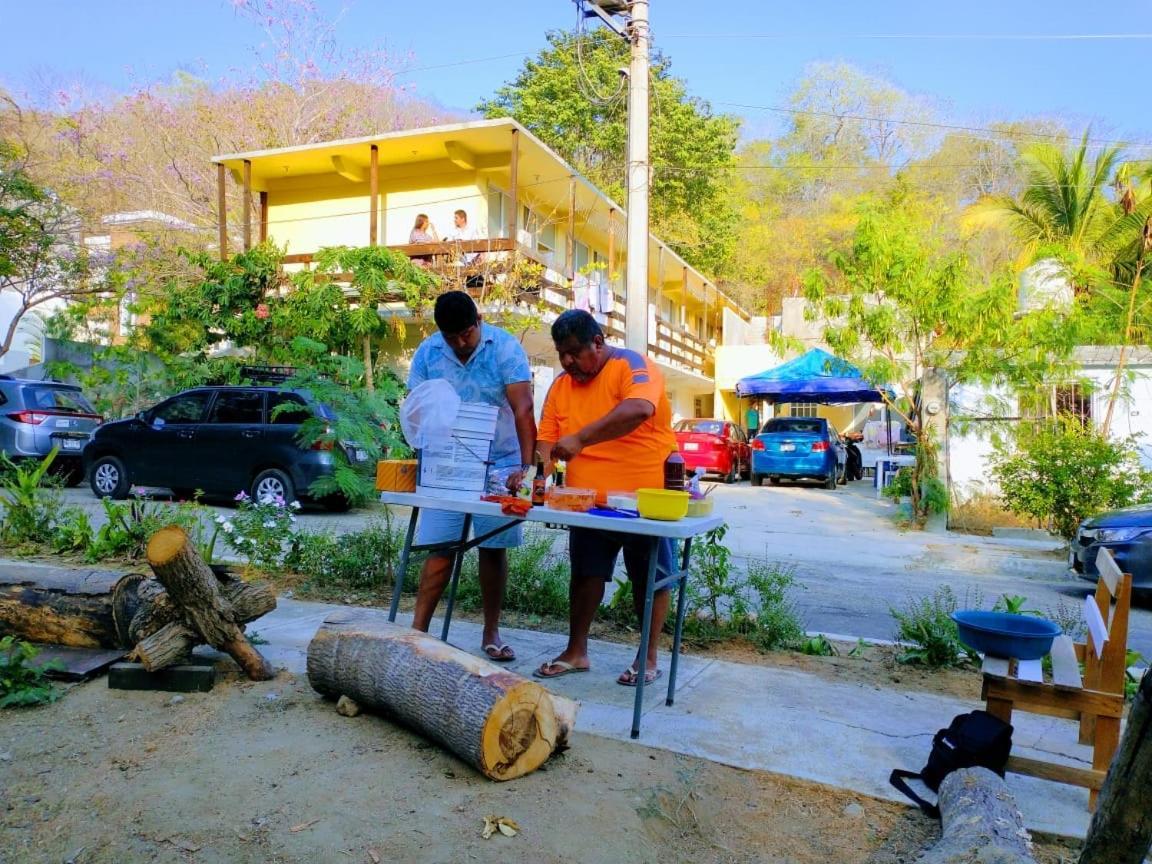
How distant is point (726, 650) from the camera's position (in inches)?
202

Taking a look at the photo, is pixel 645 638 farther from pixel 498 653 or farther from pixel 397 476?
pixel 397 476

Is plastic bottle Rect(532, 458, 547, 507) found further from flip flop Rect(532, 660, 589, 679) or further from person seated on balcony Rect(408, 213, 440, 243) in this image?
person seated on balcony Rect(408, 213, 440, 243)

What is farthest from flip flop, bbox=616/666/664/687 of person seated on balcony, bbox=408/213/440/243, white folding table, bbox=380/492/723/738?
person seated on balcony, bbox=408/213/440/243

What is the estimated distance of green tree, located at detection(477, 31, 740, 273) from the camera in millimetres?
→ 28078

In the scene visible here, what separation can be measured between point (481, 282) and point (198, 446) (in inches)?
247

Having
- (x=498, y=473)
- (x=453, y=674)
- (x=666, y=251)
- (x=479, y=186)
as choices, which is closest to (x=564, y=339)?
(x=498, y=473)

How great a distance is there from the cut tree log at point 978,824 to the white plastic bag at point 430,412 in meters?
2.49

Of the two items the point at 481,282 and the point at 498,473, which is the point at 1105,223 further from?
the point at 498,473

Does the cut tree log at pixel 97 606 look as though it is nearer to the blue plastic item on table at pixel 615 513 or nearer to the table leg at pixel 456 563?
the table leg at pixel 456 563

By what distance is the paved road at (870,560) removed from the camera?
695cm

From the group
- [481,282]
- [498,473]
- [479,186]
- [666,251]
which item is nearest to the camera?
[498,473]

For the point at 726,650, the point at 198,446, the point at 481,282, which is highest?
the point at 481,282

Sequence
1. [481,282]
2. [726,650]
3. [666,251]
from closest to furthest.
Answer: [726,650]
[481,282]
[666,251]

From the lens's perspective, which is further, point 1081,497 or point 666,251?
point 666,251
